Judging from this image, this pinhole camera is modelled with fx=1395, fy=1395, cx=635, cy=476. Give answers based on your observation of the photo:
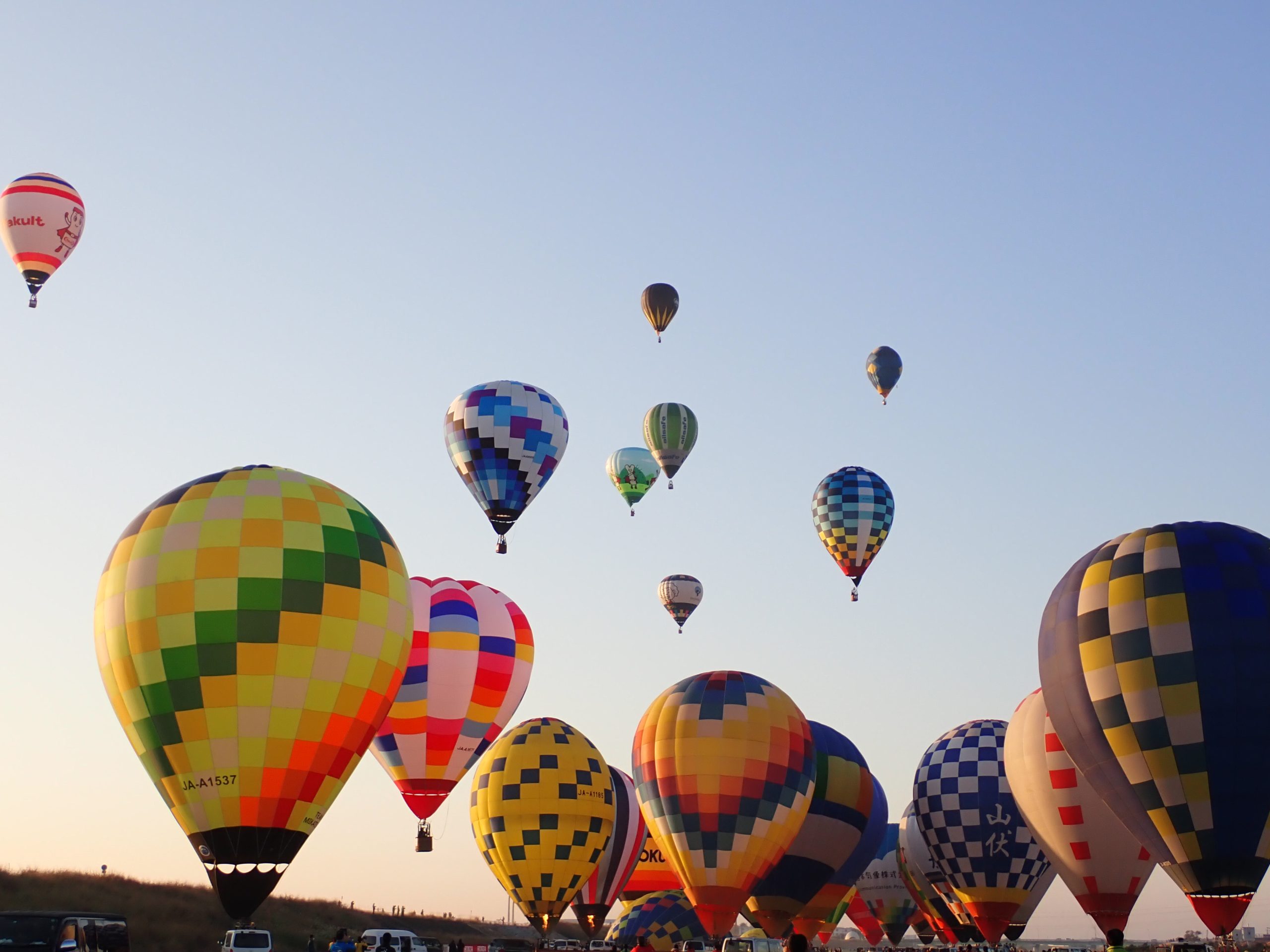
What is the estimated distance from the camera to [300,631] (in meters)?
19.0

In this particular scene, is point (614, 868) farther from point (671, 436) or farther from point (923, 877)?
point (671, 436)

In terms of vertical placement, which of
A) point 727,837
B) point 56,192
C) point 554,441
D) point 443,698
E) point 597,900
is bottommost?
point 597,900

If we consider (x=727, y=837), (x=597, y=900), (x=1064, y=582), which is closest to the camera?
(x=1064, y=582)

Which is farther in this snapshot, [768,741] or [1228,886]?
[768,741]

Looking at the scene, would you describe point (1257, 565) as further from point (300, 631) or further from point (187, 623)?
point (187, 623)

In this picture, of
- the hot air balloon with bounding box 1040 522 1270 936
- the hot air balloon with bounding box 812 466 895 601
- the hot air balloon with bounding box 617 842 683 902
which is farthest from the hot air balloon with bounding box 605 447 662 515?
the hot air balloon with bounding box 1040 522 1270 936

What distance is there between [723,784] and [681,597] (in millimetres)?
22294

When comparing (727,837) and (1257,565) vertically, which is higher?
(1257,565)

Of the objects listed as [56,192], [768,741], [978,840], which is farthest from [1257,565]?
[56,192]

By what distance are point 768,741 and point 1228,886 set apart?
961 centimetres

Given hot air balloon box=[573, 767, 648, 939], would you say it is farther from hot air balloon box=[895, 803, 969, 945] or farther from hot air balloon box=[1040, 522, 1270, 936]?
hot air balloon box=[1040, 522, 1270, 936]

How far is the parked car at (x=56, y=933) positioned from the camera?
18219 mm

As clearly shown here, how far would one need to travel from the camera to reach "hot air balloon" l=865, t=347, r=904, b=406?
137 feet

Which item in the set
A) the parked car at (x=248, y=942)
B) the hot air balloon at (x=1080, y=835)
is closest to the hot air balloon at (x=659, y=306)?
the hot air balloon at (x=1080, y=835)
